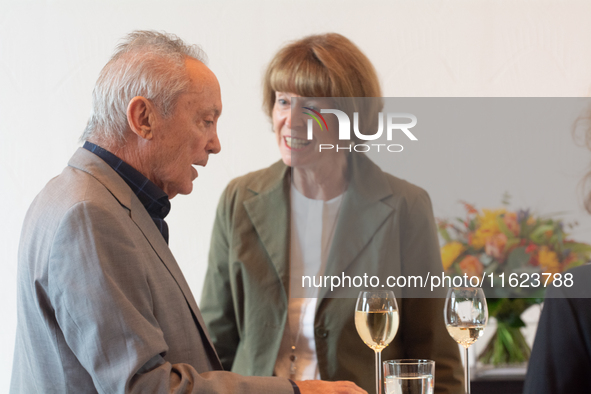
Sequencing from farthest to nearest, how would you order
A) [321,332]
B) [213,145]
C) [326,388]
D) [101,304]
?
1. [321,332]
2. [213,145]
3. [326,388]
4. [101,304]

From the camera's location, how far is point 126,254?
986mm

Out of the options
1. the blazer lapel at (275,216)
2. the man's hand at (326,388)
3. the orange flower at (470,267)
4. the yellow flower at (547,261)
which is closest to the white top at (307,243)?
the blazer lapel at (275,216)

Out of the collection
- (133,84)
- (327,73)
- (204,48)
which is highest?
(204,48)

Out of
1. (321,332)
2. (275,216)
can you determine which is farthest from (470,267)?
(275,216)

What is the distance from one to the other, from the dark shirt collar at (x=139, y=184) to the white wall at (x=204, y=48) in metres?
0.90

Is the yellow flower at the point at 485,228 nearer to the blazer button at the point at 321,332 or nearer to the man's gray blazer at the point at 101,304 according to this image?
the blazer button at the point at 321,332

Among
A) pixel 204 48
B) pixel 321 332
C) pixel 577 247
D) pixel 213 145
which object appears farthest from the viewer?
pixel 204 48

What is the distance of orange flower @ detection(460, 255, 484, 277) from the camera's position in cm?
163

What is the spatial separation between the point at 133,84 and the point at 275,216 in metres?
0.66

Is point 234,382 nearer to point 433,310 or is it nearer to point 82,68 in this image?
point 433,310

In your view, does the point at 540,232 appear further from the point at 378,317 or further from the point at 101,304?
the point at 101,304

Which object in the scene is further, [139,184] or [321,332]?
[321,332]

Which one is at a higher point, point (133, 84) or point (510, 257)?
point (133, 84)

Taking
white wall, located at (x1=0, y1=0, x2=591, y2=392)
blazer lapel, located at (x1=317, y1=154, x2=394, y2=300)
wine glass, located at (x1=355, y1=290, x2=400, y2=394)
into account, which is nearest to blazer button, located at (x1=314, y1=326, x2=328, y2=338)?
blazer lapel, located at (x1=317, y1=154, x2=394, y2=300)
